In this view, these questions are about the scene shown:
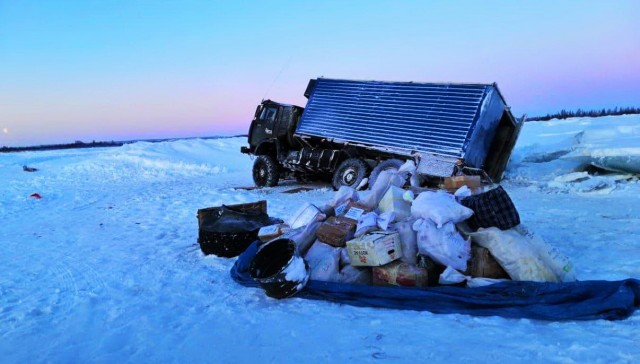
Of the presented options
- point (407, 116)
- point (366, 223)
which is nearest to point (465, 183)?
point (366, 223)

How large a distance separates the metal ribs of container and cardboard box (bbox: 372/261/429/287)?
5454 millimetres

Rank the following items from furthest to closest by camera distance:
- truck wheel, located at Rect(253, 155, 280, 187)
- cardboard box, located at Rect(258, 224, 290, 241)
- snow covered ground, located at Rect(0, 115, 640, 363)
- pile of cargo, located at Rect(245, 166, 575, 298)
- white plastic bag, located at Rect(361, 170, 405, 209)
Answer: truck wheel, located at Rect(253, 155, 280, 187) < white plastic bag, located at Rect(361, 170, 405, 209) < cardboard box, located at Rect(258, 224, 290, 241) < pile of cargo, located at Rect(245, 166, 575, 298) < snow covered ground, located at Rect(0, 115, 640, 363)

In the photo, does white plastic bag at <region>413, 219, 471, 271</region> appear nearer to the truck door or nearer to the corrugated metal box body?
the corrugated metal box body

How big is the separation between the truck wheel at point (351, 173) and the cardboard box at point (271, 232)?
5300mm

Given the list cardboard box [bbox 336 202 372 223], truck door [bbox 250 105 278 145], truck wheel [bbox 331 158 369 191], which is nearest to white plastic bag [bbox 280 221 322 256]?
cardboard box [bbox 336 202 372 223]

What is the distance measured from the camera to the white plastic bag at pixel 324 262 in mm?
4371

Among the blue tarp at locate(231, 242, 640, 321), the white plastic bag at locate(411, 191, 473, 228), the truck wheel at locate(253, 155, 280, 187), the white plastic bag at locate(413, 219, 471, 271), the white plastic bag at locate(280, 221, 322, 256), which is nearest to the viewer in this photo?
the blue tarp at locate(231, 242, 640, 321)

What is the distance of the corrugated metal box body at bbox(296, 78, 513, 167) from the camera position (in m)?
9.37

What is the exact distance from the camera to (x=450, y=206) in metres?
4.59

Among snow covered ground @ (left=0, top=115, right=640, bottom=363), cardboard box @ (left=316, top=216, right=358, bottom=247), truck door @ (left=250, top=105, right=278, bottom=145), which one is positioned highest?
truck door @ (left=250, top=105, right=278, bottom=145)

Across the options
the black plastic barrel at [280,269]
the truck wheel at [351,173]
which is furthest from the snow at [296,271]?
the truck wheel at [351,173]

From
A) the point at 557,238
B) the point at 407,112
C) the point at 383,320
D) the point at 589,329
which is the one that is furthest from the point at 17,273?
the point at 407,112

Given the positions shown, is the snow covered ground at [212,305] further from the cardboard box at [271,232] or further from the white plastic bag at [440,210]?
the white plastic bag at [440,210]

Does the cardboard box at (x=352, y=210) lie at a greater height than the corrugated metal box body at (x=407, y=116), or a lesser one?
lesser
